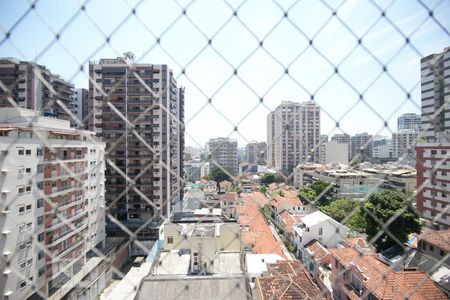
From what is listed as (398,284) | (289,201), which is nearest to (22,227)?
(398,284)

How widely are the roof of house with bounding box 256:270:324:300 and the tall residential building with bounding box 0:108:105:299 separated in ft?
8.70

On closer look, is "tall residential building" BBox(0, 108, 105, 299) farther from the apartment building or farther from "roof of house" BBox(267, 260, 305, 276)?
"roof of house" BBox(267, 260, 305, 276)

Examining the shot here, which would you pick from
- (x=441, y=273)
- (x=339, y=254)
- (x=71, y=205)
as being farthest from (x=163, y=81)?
(x=441, y=273)

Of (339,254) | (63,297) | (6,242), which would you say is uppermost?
(6,242)

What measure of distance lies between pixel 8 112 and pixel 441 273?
20.4ft

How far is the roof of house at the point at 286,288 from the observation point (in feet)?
11.7

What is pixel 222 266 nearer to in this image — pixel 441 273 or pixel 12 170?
pixel 441 273

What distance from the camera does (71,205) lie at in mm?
5559

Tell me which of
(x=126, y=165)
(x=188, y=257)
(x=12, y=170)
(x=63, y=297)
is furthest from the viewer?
(x=126, y=165)

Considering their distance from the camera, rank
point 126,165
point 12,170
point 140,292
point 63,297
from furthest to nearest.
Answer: point 126,165 < point 63,297 < point 12,170 < point 140,292

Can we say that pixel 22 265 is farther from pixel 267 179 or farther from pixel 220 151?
pixel 267 179

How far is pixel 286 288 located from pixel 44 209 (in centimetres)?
416

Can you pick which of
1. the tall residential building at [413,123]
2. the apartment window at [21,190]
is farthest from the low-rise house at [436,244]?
the apartment window at [21,190]

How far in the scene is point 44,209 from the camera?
4.75m
